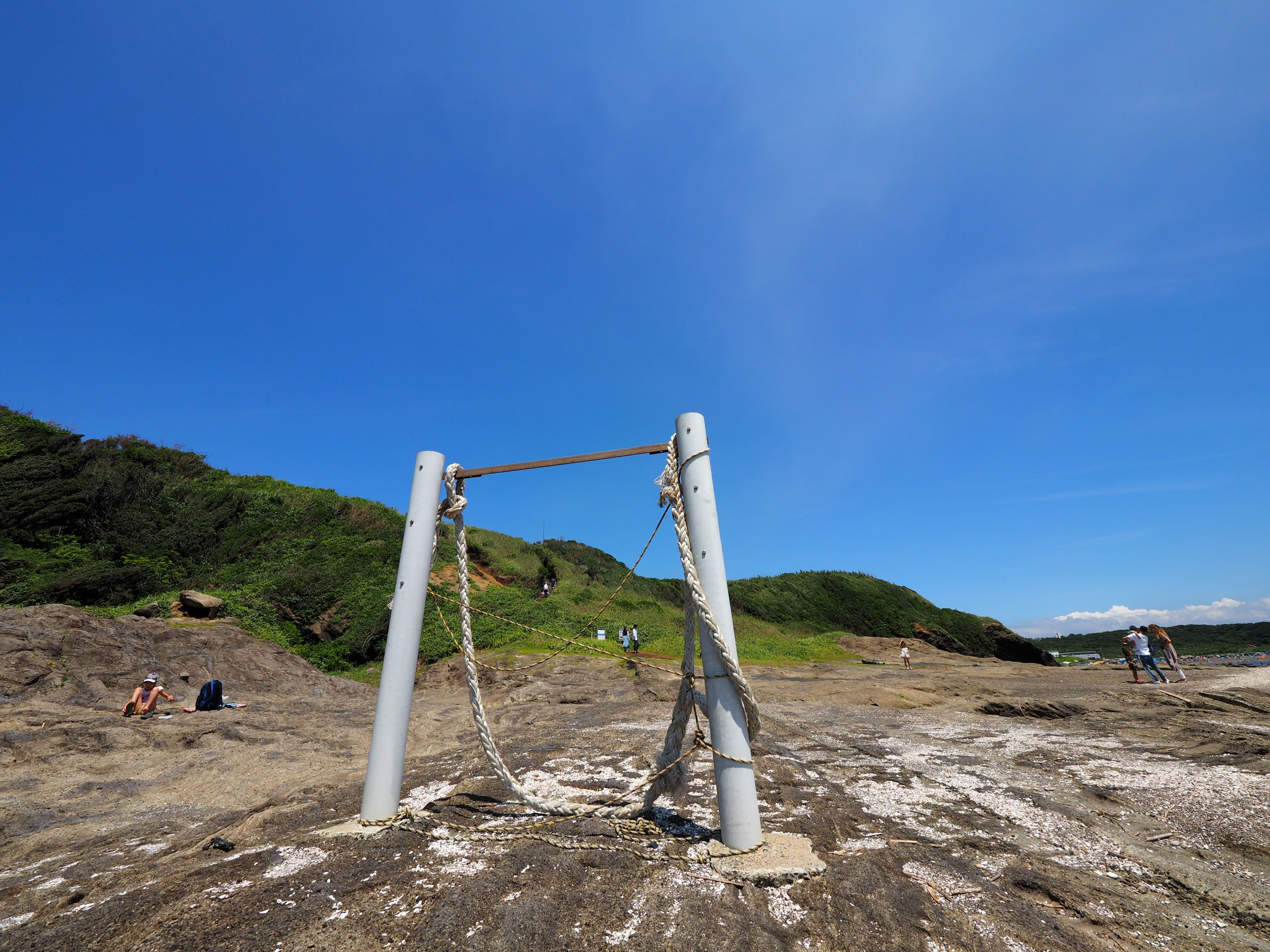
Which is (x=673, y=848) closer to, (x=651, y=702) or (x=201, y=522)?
(x=651, y=702)

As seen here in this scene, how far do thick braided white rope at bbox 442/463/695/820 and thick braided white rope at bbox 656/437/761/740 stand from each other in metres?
0.34

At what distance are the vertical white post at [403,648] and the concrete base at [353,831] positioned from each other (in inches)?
3.2

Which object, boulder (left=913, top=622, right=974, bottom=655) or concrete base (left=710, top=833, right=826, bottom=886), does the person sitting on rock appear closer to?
concrete base (left=710, top=833, right=826, bottom=886)

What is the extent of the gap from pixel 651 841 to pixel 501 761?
115 centimetres

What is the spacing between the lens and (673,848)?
9.06ft

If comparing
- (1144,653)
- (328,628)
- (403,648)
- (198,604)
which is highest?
(198,604)

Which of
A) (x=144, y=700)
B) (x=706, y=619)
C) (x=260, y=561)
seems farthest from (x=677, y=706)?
(x=260, y=561)

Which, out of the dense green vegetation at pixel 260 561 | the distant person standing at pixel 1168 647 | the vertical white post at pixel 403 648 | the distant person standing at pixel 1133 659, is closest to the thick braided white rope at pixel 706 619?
the vertical white post at pixel 403 648

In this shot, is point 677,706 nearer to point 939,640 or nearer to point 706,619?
point 706,619

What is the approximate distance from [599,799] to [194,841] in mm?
2750

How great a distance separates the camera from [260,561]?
854 inches

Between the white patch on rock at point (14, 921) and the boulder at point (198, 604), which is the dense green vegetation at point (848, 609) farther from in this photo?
the white patch on rock at point (14, 921)

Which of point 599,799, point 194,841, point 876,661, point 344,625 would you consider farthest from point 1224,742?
point 344,625

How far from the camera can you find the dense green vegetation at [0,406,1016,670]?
1742cm
